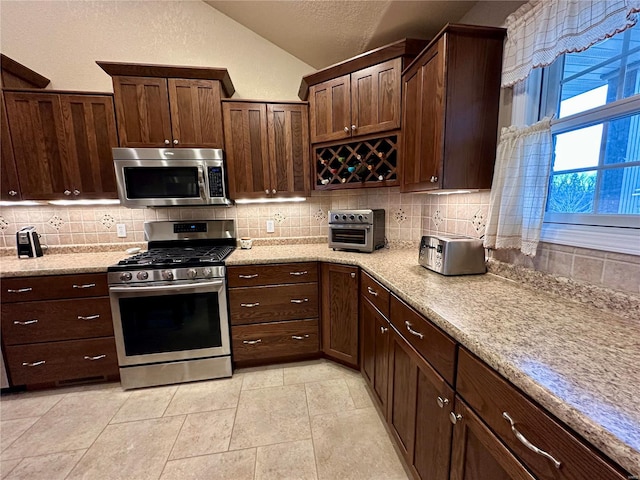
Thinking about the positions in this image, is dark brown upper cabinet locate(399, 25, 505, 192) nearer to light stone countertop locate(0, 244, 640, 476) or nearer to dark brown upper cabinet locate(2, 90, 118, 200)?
light stone countertop locate(0, 244, 640, 476)

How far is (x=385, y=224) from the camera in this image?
96.0 inches

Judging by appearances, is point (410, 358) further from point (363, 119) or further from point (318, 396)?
point (363, 119)

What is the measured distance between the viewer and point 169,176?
6.79 ft

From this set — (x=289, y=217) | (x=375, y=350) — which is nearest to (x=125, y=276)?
(x=289, y=217)

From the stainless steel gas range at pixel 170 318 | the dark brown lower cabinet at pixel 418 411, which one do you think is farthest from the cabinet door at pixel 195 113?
the dark brown lower cabinet at pixel 418 411

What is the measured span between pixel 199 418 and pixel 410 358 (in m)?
1.41

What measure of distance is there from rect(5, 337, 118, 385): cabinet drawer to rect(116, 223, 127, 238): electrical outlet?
0.91m

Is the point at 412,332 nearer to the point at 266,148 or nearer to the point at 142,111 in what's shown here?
the point at 266,148

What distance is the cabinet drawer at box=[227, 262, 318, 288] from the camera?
2037 mm

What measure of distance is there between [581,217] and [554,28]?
773 mm

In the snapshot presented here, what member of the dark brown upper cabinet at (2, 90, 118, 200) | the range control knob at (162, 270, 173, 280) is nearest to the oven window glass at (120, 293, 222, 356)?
the range control knob at (162, 270, 173, 280)

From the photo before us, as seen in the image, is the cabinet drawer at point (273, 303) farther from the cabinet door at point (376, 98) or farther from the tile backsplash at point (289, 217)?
the cabinet door at point (376, 98)

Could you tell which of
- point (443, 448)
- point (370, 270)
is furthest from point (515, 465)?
point (370, 270)

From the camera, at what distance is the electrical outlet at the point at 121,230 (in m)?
2.39
